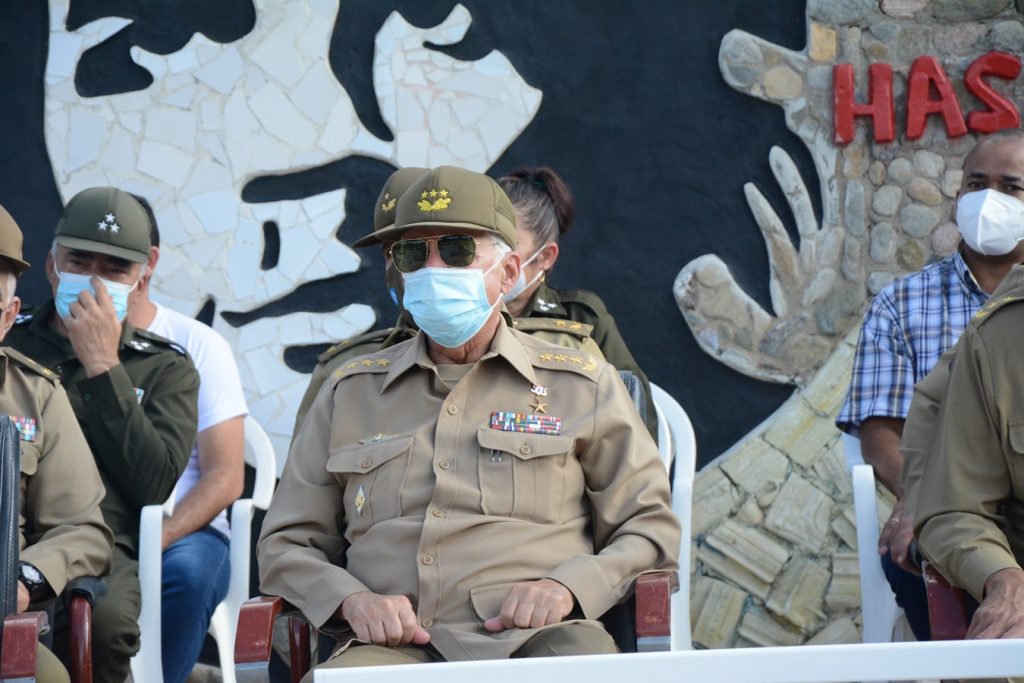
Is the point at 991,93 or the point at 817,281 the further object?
the point at 817,281

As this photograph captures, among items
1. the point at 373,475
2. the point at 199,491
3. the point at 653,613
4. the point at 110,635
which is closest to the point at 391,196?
the point at 199,491

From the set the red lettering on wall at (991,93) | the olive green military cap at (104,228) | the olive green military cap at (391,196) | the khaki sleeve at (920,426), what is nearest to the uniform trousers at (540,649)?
the khaki sleeve at (920,426)

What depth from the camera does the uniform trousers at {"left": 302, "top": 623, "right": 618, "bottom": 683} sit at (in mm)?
2734

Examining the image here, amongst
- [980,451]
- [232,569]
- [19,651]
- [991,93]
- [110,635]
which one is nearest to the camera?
[19,651]

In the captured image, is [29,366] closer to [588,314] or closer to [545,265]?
[545,265]

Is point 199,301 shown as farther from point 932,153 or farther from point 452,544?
point 932,153

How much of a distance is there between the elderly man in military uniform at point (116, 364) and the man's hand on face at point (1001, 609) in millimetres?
2078

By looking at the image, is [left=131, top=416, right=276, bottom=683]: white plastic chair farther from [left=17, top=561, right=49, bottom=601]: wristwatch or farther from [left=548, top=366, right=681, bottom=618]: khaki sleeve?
[left=548, top=366, right=681, bottom=618]: khaki sleeve

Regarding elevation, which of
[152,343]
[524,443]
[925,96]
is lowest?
[524,443]

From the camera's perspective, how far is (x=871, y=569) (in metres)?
3.65

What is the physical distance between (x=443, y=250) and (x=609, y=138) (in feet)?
5.81

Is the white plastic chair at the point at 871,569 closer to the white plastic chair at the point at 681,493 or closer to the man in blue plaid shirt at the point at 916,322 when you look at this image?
the man in blue plaid shirt at the point at 916,322

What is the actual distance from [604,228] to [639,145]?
0.31 metres

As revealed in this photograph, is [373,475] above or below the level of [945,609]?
above
